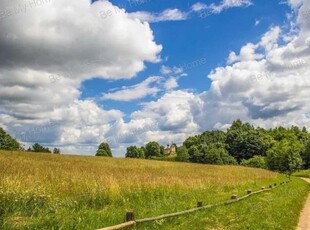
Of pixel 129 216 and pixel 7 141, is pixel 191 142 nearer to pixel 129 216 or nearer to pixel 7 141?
pixel 7 141

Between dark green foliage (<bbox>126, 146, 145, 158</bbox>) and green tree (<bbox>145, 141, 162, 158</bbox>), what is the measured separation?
12.7 ft

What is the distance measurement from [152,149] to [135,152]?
8.94m

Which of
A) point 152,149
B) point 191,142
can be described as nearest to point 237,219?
point 191,142

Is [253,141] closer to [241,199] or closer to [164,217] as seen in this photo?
[241,199]

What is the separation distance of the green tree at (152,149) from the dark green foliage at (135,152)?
12.7ft

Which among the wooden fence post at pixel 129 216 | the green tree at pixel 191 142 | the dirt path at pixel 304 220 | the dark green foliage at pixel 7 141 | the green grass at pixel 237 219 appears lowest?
the dirt path at pixel 304 220

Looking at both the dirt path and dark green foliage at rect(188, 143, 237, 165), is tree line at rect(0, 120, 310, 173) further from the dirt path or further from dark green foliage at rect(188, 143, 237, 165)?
the dirt path

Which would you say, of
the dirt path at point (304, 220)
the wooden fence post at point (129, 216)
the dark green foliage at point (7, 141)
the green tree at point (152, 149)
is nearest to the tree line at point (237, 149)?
the green tree at point (152, 149)

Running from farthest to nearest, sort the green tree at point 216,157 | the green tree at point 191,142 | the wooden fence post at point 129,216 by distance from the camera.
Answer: the green tree at point 191,142 → the green tree at point 216,157 → the wooden fence post at point 129,216

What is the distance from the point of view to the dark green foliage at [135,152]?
581ft

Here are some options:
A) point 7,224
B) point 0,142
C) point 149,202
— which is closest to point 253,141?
point 0,142

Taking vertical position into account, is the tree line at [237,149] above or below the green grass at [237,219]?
above

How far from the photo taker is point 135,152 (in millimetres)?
177625

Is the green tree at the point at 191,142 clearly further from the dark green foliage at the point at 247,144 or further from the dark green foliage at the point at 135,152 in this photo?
the dark green foliage at the point at 247,144
